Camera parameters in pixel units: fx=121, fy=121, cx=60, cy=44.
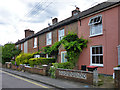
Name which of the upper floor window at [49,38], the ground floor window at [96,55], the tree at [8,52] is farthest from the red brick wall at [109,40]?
the tree at [8,52]

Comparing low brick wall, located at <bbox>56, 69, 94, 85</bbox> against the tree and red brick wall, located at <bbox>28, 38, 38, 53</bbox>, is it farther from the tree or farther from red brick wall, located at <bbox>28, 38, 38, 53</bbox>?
the tree

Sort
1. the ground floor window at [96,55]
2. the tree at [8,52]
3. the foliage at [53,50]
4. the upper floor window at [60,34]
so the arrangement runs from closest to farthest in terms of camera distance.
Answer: the ground floor window at [96,55]
the foliage at [53,50]
the upper floor window at [60,34]
the tree at [8,52]

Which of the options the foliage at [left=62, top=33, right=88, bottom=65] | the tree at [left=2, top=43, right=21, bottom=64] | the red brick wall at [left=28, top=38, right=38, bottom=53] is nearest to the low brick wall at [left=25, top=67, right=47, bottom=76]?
the foliage at [left=62, top=33, right=88, bottom=65]

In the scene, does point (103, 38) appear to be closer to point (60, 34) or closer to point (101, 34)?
point (101, 34)

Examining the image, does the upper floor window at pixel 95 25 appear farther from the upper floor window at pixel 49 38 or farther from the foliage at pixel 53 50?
the upper floor window at pixel 49 38

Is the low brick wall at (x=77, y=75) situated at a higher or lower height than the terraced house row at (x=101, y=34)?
lower

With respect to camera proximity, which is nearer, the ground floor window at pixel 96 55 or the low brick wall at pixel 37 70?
the ground floor window at pixel 96 55

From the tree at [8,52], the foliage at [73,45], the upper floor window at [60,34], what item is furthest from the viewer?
the tree at [8,52]

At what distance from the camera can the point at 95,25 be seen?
11.7m

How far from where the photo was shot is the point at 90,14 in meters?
11.9

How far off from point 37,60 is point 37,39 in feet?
27.1

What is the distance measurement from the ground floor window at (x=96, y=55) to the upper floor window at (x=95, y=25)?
1.38 meters

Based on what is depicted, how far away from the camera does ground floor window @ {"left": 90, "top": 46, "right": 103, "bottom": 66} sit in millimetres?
11062

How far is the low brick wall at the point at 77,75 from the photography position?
7582 mm
